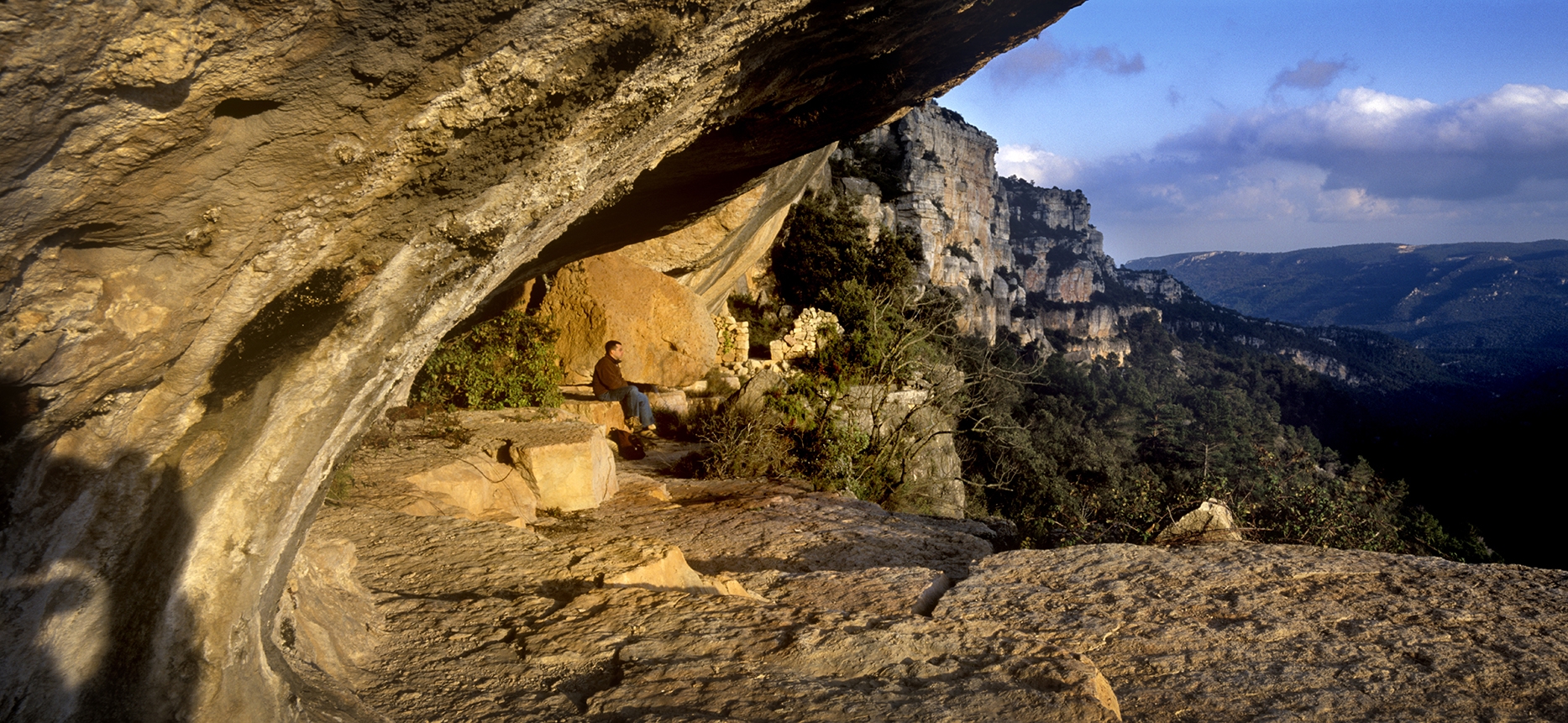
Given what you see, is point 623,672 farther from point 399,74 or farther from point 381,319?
point 399,74

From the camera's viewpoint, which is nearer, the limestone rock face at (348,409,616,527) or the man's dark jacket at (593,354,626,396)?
the limestone rock face at (348,409,616,527)

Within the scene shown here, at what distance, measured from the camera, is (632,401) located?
927 centimetres

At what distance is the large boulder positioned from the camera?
968 centimetres

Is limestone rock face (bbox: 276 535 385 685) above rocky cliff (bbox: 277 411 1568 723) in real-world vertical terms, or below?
above

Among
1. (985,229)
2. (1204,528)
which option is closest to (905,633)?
(1204,528)

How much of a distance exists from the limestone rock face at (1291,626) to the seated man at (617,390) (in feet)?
18.2

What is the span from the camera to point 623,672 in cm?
253

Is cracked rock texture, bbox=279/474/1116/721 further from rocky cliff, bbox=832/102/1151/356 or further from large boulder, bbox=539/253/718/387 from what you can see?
rocky cliff, bbox=832/102/1151/356

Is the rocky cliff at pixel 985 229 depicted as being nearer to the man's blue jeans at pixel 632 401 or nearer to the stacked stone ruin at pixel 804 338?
the stacked stone ruin at pixel 804 338

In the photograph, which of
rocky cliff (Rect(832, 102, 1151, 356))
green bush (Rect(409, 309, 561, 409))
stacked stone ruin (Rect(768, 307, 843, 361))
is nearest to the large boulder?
green bush (Rect(409, 309, 561, 409))

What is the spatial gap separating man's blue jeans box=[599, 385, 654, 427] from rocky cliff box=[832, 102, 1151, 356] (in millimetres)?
12597

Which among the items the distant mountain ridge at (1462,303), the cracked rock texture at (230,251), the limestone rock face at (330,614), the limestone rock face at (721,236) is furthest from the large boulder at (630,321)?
the distant mountain ridge at (1462,303)

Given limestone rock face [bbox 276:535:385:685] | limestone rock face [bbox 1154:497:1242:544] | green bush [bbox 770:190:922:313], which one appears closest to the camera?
limestone rock face [bbox 276:535:385:685]

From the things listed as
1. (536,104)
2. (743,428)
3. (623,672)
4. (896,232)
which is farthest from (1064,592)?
(896,232)
